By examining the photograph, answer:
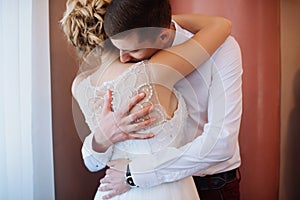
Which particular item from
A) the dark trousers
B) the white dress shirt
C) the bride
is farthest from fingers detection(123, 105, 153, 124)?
the dark trousers

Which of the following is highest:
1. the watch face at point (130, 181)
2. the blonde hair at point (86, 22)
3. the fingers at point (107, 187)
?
the blonde hair at point (86, 22)

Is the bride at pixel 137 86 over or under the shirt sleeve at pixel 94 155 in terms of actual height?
over

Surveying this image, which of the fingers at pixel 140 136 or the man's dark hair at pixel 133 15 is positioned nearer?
the man's dark hair at pixel 133 15

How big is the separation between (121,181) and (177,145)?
0.55 ft

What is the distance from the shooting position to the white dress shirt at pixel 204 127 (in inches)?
34.1

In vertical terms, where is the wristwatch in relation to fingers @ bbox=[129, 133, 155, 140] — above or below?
below

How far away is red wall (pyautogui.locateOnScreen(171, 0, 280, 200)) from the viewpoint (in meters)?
1.63

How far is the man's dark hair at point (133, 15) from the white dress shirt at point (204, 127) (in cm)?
14

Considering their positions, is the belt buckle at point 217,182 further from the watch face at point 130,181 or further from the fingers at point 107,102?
the fingers at point 107,102

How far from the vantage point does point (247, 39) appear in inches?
64.1
